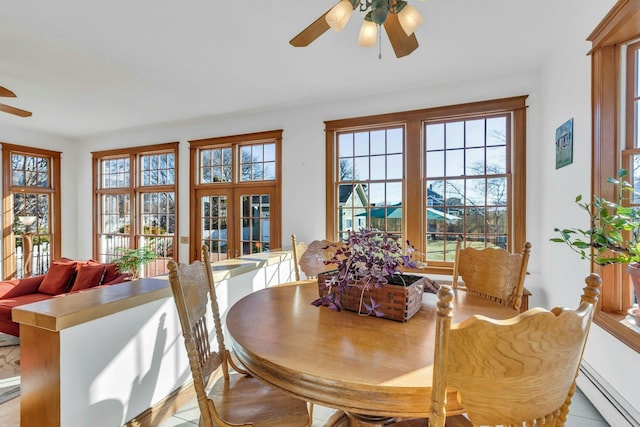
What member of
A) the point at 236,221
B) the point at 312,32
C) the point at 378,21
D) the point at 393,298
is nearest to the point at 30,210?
the point at 236,221

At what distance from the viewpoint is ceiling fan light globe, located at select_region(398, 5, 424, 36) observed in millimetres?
1670

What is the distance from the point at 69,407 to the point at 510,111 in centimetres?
425

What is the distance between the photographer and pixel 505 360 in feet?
2.39

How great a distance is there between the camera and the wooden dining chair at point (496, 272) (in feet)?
6.21

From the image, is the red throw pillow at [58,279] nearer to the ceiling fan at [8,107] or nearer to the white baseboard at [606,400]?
the ceiling fan at [8,107]

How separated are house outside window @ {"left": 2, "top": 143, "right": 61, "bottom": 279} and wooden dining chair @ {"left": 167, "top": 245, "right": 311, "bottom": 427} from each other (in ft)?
18.4

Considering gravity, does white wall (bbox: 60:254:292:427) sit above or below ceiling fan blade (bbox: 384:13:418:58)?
below

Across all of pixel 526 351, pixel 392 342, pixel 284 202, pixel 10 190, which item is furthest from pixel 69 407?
pixel 10 190

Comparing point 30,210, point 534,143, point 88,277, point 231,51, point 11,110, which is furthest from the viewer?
point 30,210

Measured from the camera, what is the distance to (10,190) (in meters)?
5.16

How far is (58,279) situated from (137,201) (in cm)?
207

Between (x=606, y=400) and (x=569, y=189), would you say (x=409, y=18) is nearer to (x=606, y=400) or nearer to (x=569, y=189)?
(x=569, y=189)

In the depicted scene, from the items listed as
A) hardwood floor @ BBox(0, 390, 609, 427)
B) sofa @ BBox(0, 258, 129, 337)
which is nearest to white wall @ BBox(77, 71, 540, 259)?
sofa @ BBox(0, 258, 129, 337)

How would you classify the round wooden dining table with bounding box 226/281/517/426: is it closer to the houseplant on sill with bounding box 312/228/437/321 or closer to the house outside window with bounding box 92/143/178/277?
the houseplant on sill with bounding box 312/228/437/321
